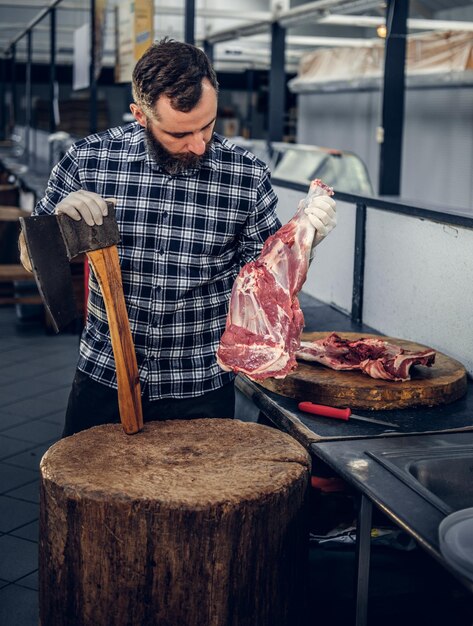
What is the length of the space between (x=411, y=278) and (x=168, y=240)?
3.87 feet

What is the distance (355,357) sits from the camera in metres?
2.88

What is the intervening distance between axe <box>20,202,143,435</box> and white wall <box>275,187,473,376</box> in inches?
48.9

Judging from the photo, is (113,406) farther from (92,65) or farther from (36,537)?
(92,65)

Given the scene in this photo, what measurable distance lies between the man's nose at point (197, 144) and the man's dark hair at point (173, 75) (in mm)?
91

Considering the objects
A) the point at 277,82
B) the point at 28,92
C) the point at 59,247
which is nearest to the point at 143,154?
the point at 59,247

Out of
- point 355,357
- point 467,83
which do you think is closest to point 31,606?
point 355,357

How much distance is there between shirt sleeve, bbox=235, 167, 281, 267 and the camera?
2.70 metres

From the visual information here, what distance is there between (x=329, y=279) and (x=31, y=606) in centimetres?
197

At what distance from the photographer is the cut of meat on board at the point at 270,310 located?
2479 millimetres

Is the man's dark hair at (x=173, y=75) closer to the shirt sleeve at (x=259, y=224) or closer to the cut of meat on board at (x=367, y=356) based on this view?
the shirt sleeve at (x=259, y=224)

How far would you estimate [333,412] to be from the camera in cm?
254

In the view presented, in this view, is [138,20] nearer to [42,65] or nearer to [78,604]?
[78,604]

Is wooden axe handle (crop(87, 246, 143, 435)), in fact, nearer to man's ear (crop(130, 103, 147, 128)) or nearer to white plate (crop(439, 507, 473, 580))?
man's ear (crop(130, 103, 147, 128))

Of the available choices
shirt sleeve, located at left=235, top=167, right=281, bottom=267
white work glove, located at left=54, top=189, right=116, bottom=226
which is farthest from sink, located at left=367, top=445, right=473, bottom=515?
white work glove, located at left=54, top=189, right=116, bottom=226
